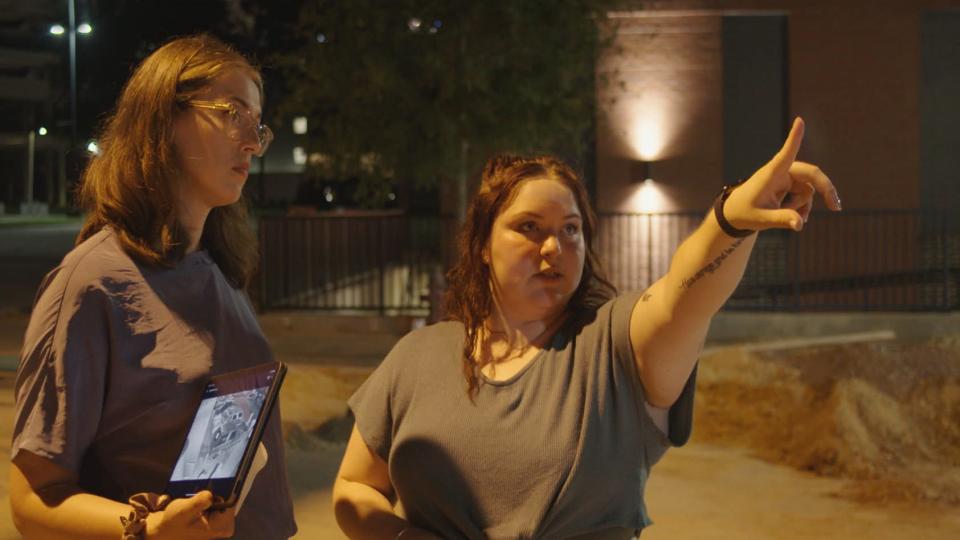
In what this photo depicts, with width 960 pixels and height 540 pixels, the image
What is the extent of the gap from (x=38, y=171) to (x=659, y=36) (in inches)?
1319

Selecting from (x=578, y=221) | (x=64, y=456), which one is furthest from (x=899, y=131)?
(x=64, y=456)

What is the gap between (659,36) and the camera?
16.6 metres

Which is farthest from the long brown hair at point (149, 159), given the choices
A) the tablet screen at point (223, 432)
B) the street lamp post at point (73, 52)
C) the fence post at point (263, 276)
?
the street lamp post at point (73, 52)

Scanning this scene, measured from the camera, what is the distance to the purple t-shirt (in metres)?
2.16

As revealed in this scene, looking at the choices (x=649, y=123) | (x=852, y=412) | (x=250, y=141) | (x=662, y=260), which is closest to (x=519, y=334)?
(x=250, y=141)

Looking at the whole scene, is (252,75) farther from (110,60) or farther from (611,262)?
(110,60)

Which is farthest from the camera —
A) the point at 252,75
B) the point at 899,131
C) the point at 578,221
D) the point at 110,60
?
the point at 110,60

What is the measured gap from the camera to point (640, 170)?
54.2ft

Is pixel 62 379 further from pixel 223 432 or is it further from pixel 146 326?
pixel 223 432

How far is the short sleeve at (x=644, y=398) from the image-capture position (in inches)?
100

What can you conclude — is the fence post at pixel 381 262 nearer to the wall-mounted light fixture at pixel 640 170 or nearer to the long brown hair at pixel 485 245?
the wall-mounted light fixture at pixel 640 170

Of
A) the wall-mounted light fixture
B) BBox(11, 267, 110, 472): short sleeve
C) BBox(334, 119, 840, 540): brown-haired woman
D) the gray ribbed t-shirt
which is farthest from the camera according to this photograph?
the wall-mounted light fixture

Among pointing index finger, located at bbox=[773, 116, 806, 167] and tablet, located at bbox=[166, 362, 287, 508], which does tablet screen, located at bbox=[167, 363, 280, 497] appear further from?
pointing index finger, located at bbox=[773, 116, 806, 167]

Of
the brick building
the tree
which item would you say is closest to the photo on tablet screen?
the tree
